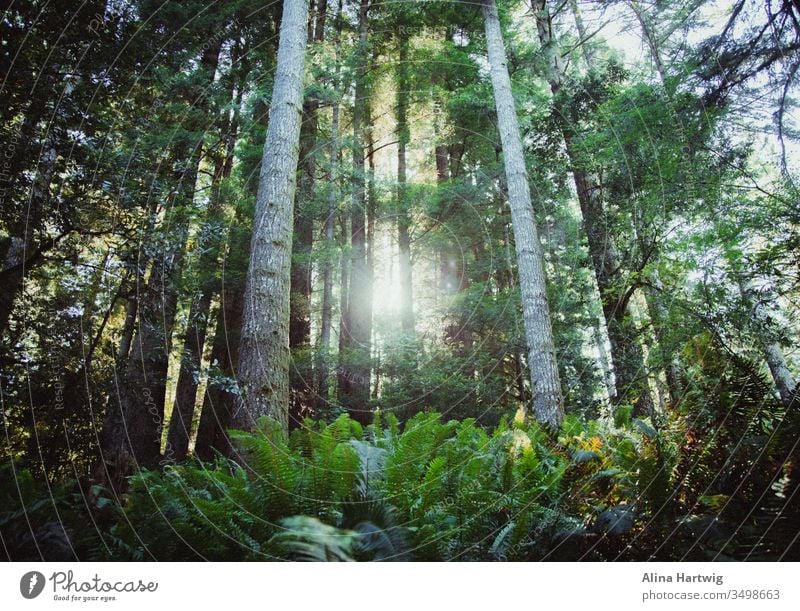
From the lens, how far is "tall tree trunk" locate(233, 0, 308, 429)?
469 centimetres

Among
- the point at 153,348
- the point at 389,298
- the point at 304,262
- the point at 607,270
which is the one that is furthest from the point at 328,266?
the point at 607,270

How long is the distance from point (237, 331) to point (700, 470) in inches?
343

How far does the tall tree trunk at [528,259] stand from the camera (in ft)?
21.5

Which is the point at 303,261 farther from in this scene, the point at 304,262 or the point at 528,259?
the point at 528,259

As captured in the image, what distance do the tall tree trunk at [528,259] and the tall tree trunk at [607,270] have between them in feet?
5.53

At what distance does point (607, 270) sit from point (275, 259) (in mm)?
7138

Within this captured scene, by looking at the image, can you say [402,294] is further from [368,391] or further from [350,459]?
[350,459]

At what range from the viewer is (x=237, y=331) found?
30.2ft
